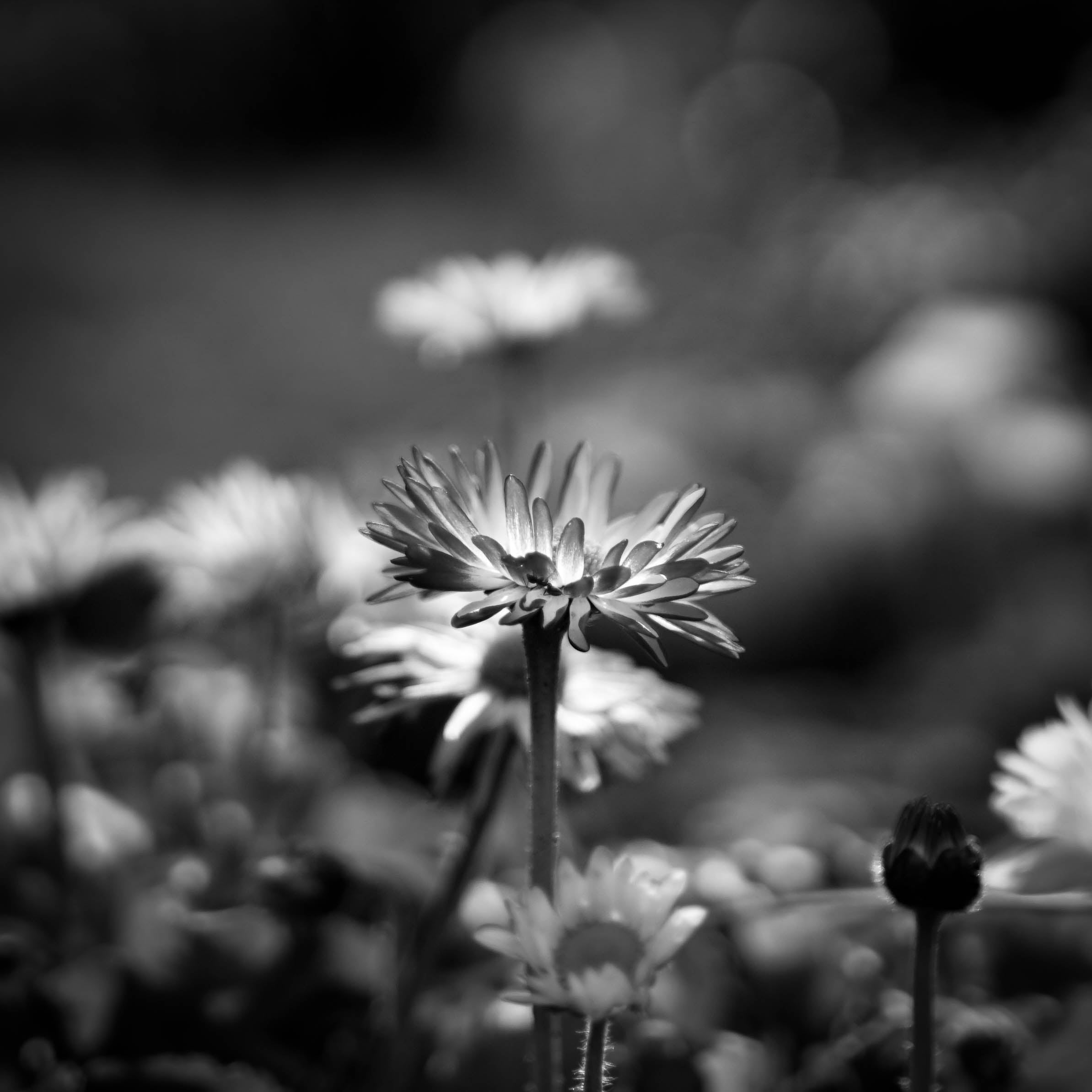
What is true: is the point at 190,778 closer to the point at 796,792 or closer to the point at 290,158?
the point at 796,792

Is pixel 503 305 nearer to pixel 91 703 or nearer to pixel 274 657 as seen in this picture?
pixel 274 657

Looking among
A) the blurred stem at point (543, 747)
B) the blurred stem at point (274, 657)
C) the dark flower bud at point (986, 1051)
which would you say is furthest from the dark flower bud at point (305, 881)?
the dark flower bud at point (986, 1051)

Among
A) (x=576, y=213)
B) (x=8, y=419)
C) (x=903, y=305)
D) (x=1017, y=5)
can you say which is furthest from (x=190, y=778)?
(x=1017, y=5)

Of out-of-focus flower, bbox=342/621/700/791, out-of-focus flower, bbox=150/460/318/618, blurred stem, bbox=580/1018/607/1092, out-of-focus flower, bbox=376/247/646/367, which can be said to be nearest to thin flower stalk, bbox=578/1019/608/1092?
blurred stem, bbox=580/1018/607/1092

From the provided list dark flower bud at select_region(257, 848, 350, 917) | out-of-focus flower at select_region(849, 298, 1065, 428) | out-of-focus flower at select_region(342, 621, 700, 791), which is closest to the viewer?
out-of-focus flower at select_region(342, 621, 700, 791)

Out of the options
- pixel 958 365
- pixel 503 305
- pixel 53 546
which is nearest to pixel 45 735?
pixel 53 546

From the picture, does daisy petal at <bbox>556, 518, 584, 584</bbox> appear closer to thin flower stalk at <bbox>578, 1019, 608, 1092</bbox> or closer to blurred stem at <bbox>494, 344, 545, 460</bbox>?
thin flower stalk at <bbox>578, 1019, 608, 1092</bbox>

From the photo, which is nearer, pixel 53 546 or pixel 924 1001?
pixel 924 1001
